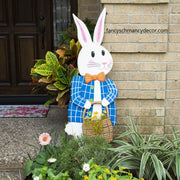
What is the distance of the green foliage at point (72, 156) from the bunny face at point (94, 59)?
664mm

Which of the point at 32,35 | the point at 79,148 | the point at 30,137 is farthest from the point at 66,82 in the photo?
the point at 32,35

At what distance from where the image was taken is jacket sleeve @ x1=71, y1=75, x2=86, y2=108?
278 centimetres

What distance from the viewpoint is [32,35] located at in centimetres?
468

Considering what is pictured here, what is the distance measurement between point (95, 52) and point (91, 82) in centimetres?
28

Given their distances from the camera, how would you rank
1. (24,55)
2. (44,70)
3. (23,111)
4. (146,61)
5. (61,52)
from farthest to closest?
(24,55)
(23,111)
(61,52)
(44,70)
(146,61)

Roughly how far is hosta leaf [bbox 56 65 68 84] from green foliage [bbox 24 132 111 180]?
2.58 feet

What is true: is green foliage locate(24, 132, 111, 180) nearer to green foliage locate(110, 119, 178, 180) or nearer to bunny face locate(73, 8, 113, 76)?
green foliage locate(110, 119, 178, 180)

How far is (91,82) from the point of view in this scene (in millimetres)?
2832

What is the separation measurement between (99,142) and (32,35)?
2.70 m

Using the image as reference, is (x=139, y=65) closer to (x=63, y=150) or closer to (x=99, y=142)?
(x=99, y=142)

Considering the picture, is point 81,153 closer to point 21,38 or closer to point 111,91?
point 111,91

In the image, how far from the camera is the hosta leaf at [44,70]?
327 centimetres

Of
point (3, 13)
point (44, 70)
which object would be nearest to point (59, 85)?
point (44, 70)

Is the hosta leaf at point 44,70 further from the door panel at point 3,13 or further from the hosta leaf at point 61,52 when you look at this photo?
the door panel at point 3,13
